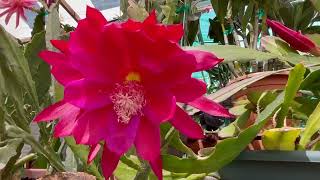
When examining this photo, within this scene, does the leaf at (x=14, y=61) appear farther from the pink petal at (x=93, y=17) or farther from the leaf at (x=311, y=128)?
the leaf at (x=311, y=128)

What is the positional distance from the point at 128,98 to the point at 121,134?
3 cm

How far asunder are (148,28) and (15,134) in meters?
0.27

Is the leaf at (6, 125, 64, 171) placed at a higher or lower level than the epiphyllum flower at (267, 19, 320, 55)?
lower

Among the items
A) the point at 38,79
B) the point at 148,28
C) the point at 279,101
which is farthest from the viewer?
the point at 38,79

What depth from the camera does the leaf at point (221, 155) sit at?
0.46 meters

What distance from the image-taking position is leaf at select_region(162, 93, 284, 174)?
455mm

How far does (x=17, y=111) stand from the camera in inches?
24.0

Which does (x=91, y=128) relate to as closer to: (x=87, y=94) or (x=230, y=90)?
(x=87, y=94)

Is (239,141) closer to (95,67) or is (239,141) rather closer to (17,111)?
(95,67)

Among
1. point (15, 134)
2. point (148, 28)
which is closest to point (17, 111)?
point (15, 134)

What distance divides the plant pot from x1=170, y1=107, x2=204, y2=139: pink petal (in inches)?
4.9

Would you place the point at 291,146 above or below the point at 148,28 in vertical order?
below

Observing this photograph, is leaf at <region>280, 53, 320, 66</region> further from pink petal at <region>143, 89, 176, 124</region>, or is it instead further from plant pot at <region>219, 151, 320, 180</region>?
pink petal at <region>143, 89, 176, 124</region>

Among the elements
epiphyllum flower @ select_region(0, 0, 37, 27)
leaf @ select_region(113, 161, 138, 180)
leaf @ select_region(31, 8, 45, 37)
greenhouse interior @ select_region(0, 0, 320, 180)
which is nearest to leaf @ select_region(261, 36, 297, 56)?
greenhouse interior @ select_region(0, 0, 320, 180)
